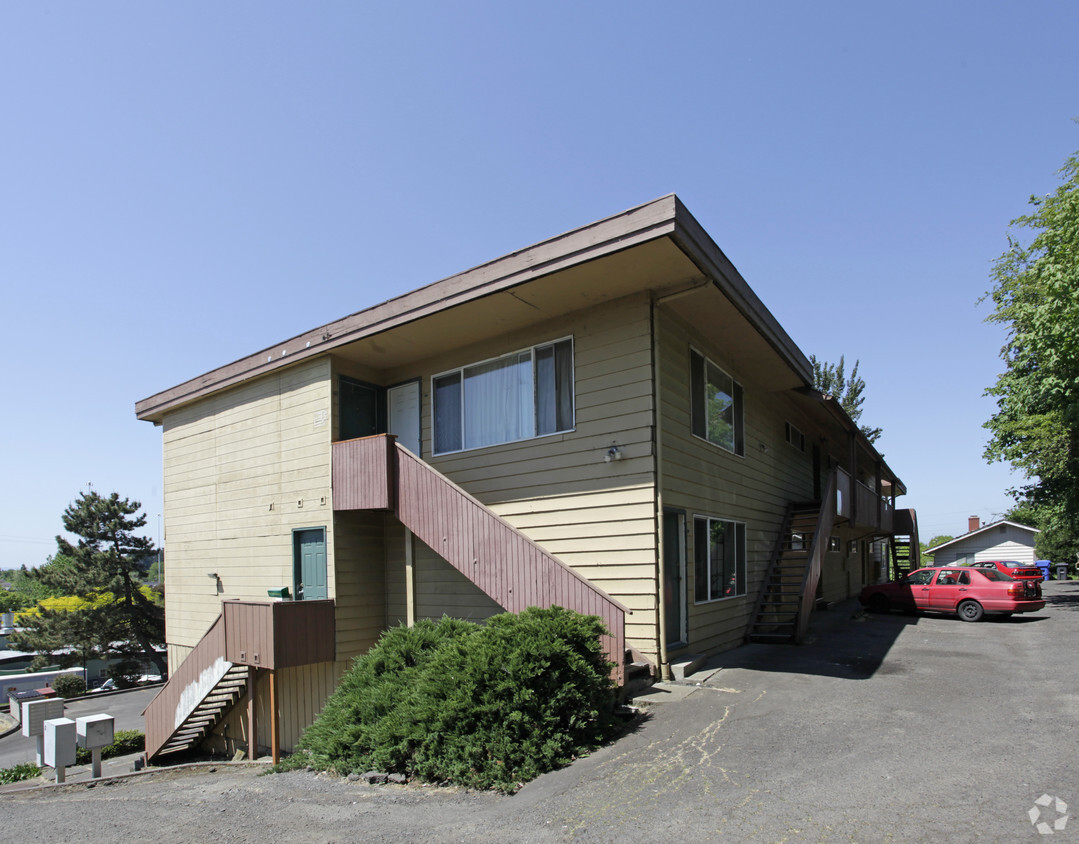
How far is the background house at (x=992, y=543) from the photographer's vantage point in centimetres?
5911

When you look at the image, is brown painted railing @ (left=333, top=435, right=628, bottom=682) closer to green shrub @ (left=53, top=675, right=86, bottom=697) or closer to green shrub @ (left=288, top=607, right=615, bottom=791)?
green shrub @ (left=288, top=607, right=615, bottom=791)

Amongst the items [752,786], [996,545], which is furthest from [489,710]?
[996,545]

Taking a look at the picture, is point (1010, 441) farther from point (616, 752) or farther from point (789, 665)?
point (616, 752)

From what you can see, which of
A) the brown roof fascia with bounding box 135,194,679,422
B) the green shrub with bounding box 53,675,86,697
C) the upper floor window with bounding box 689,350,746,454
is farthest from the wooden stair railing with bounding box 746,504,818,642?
the green shrub with bounding box 53,675,86,697

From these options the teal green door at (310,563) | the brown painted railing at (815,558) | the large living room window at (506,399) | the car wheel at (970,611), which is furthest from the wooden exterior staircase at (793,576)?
the teal green door at (310,563)

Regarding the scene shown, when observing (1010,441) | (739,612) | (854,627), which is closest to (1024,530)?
(1010,441)

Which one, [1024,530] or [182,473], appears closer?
[182,473]

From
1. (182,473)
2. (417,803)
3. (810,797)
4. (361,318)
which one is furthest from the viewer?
(182,473)

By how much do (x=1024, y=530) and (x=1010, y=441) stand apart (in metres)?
43.5

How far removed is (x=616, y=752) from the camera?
260 inches

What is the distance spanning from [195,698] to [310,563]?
9.51 feet

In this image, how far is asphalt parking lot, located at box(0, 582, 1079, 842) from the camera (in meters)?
4.79

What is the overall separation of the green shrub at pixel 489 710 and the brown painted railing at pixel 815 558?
596cm

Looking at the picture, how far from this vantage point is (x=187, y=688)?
12.6 m
